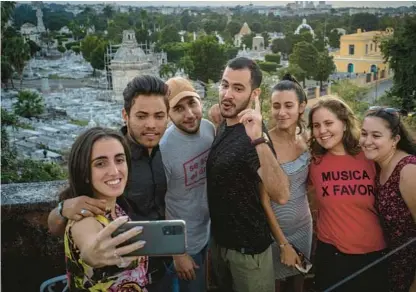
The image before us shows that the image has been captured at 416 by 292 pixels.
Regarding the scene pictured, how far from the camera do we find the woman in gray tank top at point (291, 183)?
2.17 meters

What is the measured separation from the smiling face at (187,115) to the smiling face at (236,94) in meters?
0.15

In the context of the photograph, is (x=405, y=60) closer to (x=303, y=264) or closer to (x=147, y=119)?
(x=303, y=264)

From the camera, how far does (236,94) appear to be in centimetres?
208

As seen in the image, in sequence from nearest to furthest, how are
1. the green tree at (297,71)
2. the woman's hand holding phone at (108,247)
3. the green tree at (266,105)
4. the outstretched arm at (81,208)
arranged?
the woman's hand holding phone at (108,247)
the outstretched arm at (81,208)
the green tree at (266,105)
the green tree at (297,71)

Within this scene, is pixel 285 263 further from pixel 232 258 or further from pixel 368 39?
pixel 368 39

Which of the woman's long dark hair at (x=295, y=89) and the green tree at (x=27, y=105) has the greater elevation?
the woman's long dark hair at (x=295, y=89)

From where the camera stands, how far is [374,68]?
29.0 meters

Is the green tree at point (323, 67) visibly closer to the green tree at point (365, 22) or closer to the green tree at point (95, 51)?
the green tree at point (95, 51)

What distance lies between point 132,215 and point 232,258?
476mm

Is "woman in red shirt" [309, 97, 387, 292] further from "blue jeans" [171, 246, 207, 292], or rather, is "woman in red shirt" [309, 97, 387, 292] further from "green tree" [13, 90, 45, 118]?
"green tree" [13, 90, 45, 118]

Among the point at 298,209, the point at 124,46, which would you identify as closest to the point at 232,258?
the point at 298,209

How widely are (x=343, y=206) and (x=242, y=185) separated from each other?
17.9 inches

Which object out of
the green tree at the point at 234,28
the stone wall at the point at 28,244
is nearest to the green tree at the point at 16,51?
the stone wall at the point at 28,244

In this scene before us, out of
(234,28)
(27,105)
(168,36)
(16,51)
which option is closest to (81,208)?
(16,51)
